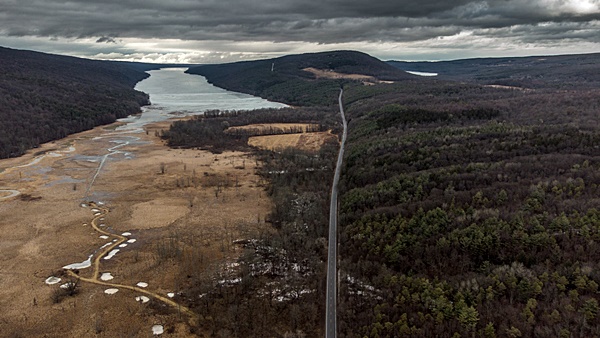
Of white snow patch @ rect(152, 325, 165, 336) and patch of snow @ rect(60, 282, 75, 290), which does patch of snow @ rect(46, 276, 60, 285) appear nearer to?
patch of snow @ rect(60, 282, 75, 290)

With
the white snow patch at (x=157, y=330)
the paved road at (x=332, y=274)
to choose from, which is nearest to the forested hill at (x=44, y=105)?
the paved road at (x=332, y=274)

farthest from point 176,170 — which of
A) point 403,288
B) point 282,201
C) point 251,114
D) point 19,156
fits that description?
point 251,114

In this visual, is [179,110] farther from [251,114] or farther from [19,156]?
[19,156]

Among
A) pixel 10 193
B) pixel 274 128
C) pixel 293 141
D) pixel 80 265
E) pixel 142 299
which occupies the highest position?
pixel 274 128

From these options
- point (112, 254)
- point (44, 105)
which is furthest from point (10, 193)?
point (44, 105)

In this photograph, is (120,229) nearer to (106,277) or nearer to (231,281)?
(106,277)

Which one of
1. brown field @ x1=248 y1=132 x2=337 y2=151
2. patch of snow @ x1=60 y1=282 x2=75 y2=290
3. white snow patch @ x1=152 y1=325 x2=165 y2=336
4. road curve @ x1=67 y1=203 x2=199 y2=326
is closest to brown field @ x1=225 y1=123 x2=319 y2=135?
brown field @ x1=248 y1=132 x2=337 y2=151
